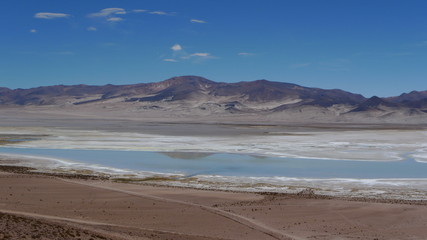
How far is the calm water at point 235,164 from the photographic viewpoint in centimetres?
2452

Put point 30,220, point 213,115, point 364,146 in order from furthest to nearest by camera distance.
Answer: point 213,115 → point 364,146 → point 30,220

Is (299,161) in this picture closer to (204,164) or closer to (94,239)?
(204,164)

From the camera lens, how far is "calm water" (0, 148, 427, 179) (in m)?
24.5

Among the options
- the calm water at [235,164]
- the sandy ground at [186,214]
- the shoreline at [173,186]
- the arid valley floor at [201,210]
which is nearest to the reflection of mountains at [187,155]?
the calm water at [235,164]

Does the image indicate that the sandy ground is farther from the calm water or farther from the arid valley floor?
the calm water

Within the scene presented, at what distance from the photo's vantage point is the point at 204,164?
28.0m

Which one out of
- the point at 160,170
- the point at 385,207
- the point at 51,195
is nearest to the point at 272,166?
the point at 160,170

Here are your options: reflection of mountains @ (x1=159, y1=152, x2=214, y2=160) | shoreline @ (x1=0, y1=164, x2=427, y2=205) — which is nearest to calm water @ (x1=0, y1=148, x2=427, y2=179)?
reflection of mountains @ (x1=159, y1=152, x2=214, y2=160)

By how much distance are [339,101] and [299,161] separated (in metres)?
130

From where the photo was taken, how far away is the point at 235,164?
92.5 ft

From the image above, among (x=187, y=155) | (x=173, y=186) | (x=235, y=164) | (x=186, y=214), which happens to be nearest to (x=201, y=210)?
(x=186, y=214)

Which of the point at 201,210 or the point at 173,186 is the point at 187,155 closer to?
the point at 173,186

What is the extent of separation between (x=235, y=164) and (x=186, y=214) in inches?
549

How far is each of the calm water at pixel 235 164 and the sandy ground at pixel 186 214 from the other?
23.7ft
